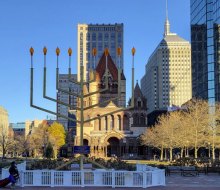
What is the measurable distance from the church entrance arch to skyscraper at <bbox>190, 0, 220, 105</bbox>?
99.2ft

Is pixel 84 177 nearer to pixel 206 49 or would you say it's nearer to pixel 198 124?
pixel 198 124

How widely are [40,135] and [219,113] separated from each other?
2425 inches

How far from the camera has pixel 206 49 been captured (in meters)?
76.0

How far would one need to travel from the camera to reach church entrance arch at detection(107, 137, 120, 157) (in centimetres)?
10744

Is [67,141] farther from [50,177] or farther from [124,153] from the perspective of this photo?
[50,177]

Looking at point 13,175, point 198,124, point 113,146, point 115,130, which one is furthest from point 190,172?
point 113,146

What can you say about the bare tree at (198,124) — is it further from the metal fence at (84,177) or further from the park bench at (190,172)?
the metal fence at (84,177)

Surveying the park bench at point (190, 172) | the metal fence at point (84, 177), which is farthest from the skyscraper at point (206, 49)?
the metal fence at point (84, 177)

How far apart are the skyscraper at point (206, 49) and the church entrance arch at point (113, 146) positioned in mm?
30230

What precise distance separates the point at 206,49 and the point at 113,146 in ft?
136

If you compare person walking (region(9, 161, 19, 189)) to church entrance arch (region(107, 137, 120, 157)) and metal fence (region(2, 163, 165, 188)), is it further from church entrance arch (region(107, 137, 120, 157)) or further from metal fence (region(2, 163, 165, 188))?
church entrance arch (region(107, 137, 120, 157))

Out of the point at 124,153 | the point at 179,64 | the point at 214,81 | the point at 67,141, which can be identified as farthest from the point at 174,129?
the point at 179,64

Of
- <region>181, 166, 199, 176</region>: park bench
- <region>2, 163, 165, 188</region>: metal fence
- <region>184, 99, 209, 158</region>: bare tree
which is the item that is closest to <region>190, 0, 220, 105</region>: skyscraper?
<region>184, 99, 209, 158</region>: bare tree

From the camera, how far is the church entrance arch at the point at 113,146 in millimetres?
→ 107438
